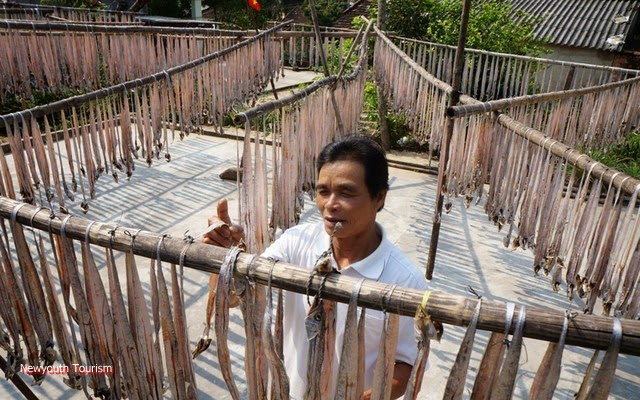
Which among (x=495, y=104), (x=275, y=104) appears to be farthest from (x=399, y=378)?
(x=495, y=104)

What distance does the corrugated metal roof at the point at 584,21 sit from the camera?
586 inches

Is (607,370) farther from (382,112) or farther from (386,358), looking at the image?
(382,112)

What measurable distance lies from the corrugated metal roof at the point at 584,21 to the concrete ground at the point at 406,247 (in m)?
10.7

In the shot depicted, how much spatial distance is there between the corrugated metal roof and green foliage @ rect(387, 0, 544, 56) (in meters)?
4.12

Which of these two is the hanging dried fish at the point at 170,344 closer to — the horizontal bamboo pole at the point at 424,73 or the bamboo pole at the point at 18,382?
the bamboo pole at the point at 18,382

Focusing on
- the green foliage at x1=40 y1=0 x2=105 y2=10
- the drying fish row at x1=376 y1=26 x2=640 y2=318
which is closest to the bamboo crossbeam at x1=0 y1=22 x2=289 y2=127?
the drying fish row at x1=376 y1=26 x2=640 y2=318

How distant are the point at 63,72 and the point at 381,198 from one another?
596cm

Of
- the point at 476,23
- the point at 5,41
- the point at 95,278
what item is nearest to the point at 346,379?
the point at 95,278

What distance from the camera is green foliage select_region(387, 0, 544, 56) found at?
405 inches

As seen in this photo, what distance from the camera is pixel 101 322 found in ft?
6.31

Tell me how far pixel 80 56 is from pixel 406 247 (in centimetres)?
508

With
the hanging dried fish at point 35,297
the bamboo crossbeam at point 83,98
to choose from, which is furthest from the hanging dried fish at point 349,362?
the bamboo crossbeam at point 83,98

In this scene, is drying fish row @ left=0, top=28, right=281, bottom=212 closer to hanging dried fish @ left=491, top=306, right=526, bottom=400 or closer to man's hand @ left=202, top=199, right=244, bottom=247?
man's hand @ left=202, top=199, right=244, bottom=247

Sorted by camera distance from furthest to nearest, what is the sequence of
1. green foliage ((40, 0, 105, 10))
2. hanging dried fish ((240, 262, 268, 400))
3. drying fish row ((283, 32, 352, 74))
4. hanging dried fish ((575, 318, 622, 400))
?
green foliage ((40, 0, 105, 10))
drying fish row ((283, 32, 352, 74))
hanging dried fish ((240, 262, 268, 400))
hanging dried fish ((575, 318, 622, 400))
